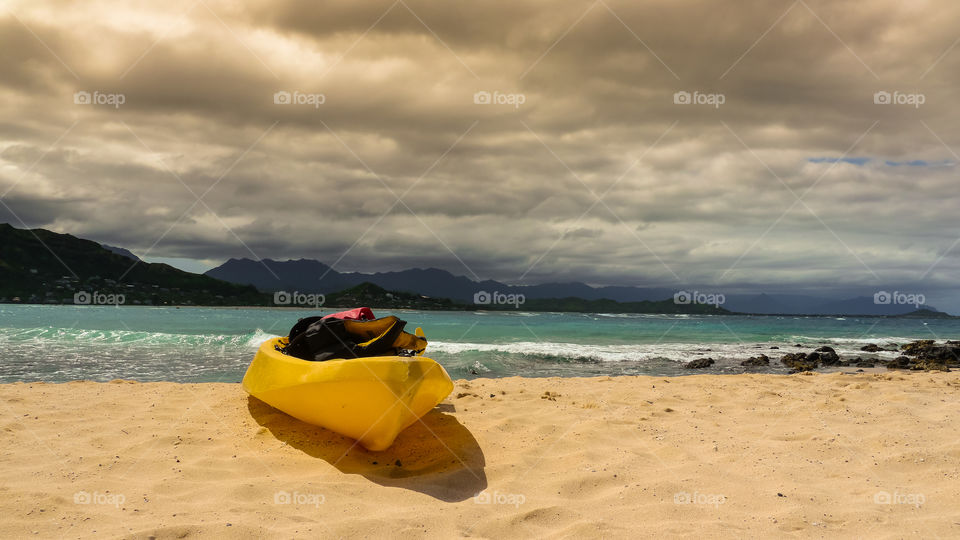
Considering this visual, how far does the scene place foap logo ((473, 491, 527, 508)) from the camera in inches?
156

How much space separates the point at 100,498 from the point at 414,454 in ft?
8.47

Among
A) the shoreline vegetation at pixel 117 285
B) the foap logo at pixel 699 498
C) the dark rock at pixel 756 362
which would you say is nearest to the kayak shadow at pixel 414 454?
the foap logo at pixel 699 498

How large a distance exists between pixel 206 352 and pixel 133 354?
1.87 meters

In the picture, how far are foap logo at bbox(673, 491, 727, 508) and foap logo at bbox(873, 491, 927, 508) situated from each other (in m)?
1.16

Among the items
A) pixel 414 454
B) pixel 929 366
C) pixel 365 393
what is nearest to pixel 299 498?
pixel 365 393

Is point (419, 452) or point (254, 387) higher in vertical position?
point (254, 387)

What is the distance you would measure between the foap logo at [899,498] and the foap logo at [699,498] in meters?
1.16

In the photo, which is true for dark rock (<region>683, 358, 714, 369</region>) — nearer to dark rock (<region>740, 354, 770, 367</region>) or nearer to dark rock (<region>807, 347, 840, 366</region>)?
dark rock (<region>740, 354, 770, 367</region>)

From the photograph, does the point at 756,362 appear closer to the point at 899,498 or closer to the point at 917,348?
the point at 917,348

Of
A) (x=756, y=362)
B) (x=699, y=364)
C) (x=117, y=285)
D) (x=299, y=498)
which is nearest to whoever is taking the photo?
(x=299, y=498)

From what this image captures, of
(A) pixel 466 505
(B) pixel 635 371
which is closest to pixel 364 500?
(A) pixel 466 505

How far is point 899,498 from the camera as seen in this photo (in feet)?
12.8

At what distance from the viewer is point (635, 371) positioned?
13.2 meters

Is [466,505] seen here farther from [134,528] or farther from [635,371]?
[635,371]
